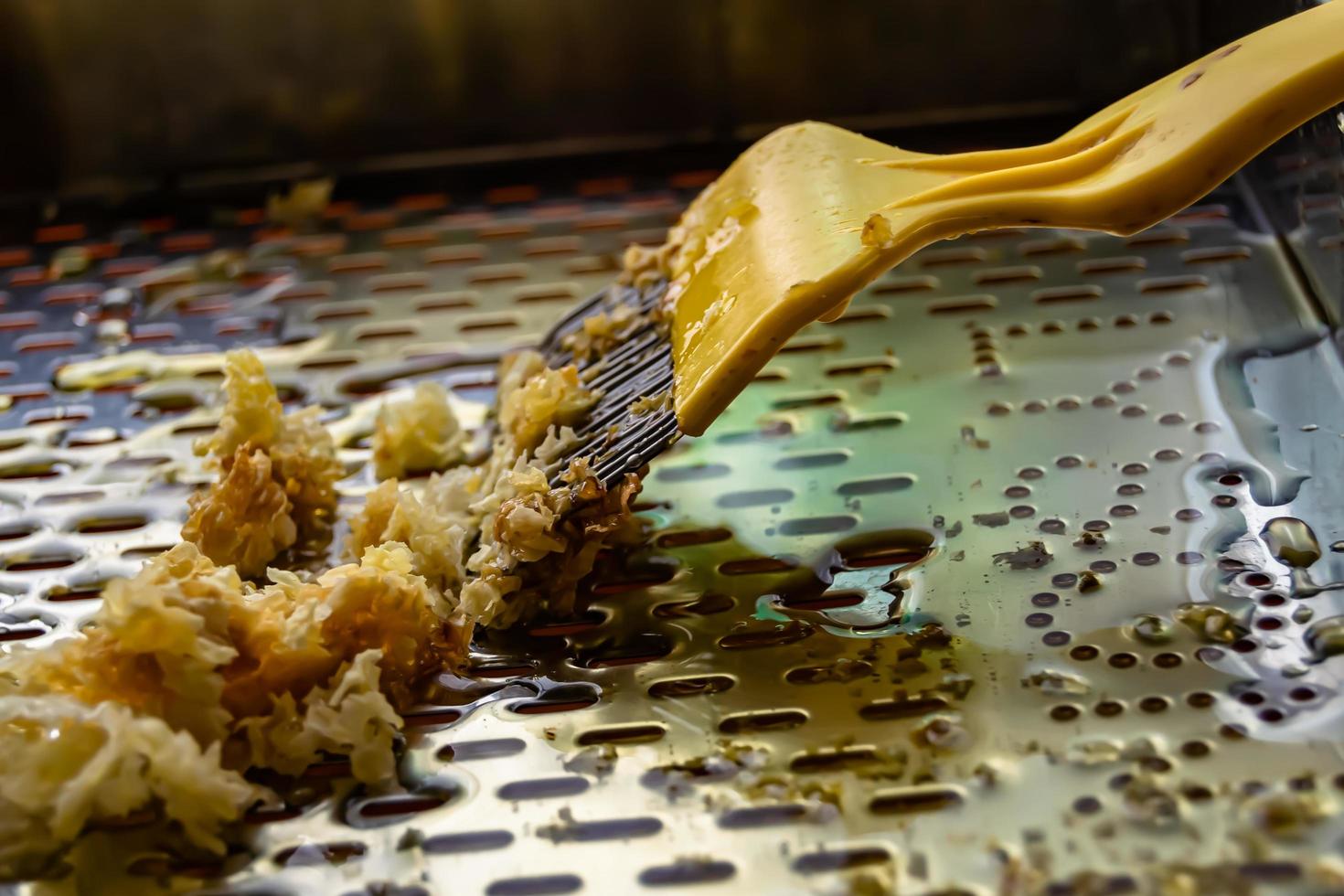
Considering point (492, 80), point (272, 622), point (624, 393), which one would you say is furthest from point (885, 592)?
point (492, 80)

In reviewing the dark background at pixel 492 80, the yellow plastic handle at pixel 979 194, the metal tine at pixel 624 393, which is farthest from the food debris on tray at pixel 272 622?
the dark background at pixel 492 80

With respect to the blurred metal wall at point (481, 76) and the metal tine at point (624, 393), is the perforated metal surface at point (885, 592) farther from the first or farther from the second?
the blurred metal wall at point (481, 76)

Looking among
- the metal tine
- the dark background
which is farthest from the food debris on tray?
the dark background

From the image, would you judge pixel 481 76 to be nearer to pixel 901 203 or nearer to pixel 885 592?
pixel 901 203

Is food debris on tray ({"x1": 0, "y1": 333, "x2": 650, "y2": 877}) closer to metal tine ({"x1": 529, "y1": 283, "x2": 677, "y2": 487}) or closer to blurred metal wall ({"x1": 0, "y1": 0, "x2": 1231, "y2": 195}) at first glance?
metal tine ({"x1": 529, "y1": 283, "x2": 677, "y2": 487})

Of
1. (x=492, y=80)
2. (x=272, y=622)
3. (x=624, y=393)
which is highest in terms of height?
(x=492, y=80)

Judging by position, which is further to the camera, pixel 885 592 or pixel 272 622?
pixel 885 592
